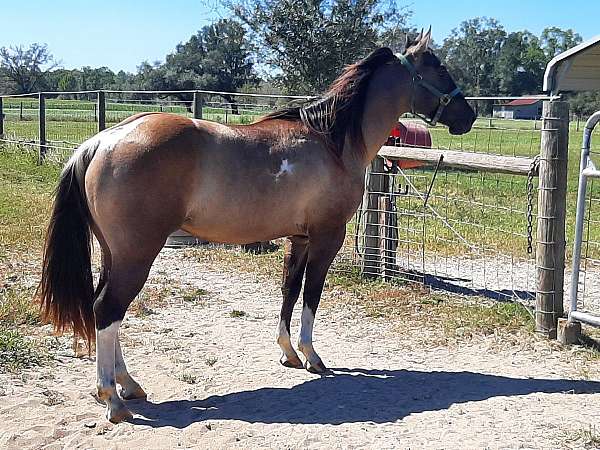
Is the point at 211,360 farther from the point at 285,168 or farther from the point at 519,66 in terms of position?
the point at 519,66

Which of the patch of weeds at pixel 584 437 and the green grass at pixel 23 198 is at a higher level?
the green grass at pixel 23 198

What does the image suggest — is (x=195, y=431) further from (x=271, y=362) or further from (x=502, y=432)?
(x=502, y=432)

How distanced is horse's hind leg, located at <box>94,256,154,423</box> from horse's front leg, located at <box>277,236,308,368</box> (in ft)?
4.24

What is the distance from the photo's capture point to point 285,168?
4520mm

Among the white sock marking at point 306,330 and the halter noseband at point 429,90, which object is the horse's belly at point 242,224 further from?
the halter noseband at point 429,90

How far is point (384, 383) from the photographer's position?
4.57 metres

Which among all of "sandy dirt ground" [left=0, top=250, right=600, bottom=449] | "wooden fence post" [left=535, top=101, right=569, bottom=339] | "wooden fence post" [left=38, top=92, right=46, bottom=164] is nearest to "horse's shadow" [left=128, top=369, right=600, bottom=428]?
"sandy dirt ground" [left=0, top=250, right=600, bottom=449]

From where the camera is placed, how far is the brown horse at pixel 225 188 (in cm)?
393

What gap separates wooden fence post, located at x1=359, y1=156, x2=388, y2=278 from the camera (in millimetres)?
7359

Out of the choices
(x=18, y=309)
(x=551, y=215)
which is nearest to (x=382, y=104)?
(x=551, y=215)

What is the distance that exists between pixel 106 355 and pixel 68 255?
64cm

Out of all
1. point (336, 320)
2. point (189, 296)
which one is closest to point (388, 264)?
point (336, 320)

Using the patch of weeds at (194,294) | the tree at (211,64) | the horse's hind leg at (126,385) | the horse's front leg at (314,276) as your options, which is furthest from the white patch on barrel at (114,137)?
the tree at (211,64)

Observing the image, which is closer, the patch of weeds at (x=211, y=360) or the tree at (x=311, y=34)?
the patch of weeds at (x=211, y=360)
